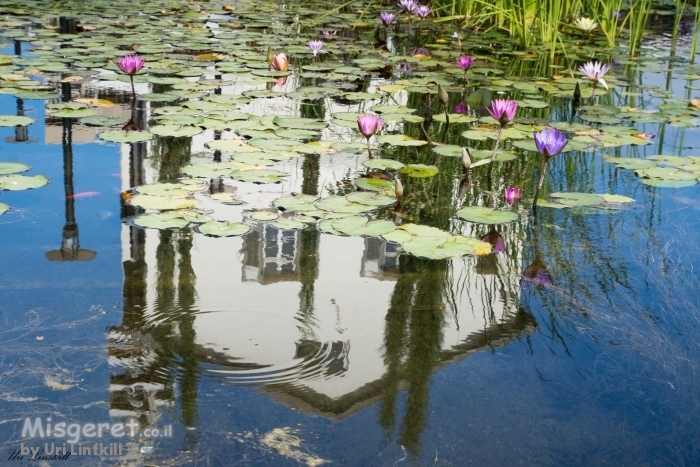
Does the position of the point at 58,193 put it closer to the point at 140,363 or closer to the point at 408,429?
the point at 140,363

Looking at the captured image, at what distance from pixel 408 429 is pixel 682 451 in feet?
1.70

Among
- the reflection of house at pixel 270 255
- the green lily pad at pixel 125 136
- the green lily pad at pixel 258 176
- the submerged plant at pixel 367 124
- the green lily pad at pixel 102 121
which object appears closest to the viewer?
the reflection of house at pixel 270 255

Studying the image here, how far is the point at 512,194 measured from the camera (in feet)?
8.73

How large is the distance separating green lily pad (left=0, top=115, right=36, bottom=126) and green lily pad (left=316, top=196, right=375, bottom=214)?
5.04 ft

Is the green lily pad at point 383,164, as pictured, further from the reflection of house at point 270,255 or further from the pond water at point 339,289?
the reflection of house at point 270,255

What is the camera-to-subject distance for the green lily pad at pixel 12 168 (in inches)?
109

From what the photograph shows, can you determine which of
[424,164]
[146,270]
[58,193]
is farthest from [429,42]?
[146,270]

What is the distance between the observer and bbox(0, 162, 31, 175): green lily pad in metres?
2.76

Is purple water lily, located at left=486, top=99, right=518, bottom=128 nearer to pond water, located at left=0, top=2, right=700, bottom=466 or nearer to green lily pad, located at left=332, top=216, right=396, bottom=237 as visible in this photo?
pond water, located at left=0, top=2, right=700, bottom=466

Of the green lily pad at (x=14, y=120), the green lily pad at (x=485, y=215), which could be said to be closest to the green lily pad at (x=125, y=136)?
the green lily pad at (x=14, y=120)

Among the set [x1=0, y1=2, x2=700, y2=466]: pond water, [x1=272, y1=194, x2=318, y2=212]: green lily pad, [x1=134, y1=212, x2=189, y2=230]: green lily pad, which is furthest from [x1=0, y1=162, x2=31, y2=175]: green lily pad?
[x1=272, y1=194, x2=318, y2=212]: green lily pad

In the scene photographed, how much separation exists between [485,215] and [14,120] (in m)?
2.12

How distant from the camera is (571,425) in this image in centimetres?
150

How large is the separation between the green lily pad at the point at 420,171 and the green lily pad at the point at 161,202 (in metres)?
0.83
